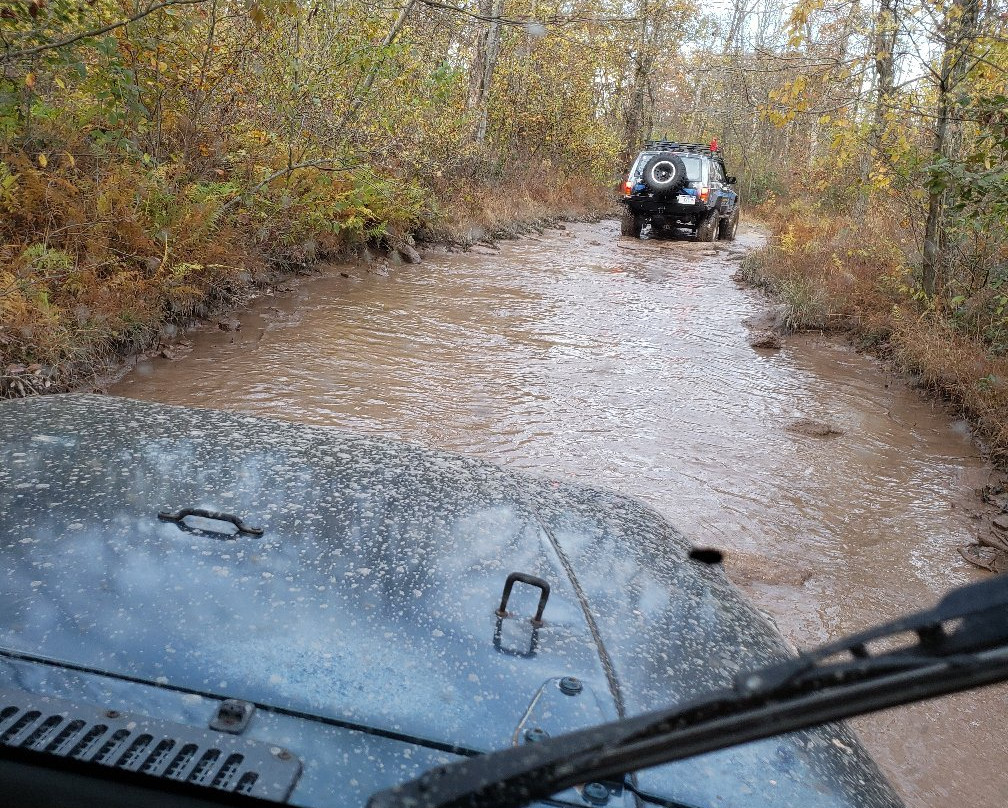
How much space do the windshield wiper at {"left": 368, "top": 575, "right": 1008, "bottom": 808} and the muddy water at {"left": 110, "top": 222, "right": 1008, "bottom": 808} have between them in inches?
116

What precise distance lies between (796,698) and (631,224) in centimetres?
1869

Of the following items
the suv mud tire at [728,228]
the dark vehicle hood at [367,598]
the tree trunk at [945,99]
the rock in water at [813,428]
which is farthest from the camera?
the suv mud tire at [728,228]

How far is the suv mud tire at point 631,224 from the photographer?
60.5ft

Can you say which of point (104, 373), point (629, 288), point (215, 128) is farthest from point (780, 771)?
point (629, 288)

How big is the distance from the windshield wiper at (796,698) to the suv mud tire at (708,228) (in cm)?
1863

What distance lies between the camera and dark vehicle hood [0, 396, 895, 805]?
1.20 m

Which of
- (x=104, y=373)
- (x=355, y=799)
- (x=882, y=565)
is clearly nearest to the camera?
(x=355, y=799)

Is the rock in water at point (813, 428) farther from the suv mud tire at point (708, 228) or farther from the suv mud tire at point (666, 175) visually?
the suv mud tire at point (708, 228)

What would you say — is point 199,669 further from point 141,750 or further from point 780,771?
point 780,771

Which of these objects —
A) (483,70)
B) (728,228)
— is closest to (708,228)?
(728,228)

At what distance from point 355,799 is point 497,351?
758cm

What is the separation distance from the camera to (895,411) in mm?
7645

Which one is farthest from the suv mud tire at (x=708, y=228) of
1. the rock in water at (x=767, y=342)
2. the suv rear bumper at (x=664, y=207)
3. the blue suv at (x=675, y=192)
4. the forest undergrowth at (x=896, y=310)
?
the rock in water at (x=767, y=342)

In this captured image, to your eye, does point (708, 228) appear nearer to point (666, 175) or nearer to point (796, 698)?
point (666, 175)
